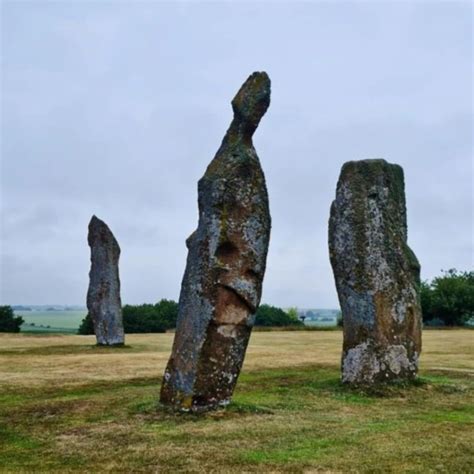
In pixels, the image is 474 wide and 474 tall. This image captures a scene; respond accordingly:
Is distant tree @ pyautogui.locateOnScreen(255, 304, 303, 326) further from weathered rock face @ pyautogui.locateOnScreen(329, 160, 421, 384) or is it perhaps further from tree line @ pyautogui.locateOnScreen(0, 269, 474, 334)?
weathered rock face @ pyautogui.locateOnScreen(329, 160, 421, 384)

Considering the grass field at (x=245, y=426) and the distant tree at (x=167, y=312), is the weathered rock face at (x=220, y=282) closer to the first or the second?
the grass field at (x=245, y=426)

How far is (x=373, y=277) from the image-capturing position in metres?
15.6

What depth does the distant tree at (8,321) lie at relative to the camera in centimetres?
4984

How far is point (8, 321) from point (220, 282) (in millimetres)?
42017

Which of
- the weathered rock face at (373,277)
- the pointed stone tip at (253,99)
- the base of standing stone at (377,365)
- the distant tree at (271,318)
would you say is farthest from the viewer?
the distant tree at (271,318)

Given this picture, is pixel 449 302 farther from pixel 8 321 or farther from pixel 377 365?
pixel 377 365

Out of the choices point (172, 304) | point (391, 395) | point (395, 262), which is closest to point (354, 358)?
point (391, 395)

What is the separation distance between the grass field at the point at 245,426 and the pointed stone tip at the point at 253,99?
553 cm

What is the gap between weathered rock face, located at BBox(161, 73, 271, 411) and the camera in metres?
12.0

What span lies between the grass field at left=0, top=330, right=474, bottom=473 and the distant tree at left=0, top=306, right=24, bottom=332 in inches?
1291

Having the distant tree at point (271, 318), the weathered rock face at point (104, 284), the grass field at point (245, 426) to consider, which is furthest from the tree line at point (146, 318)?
the grass field at point (245, 426)

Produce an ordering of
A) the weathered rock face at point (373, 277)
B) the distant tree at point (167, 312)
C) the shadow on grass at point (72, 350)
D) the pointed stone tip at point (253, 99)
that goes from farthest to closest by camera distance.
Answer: the distant tree at point (167, 312) < the shadow on grass at point (72, 350) < the weathered rock face at point (373, 277) < the pointed stone tip at point (253, 99)

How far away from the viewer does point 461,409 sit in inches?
515

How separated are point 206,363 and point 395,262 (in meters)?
6.06
